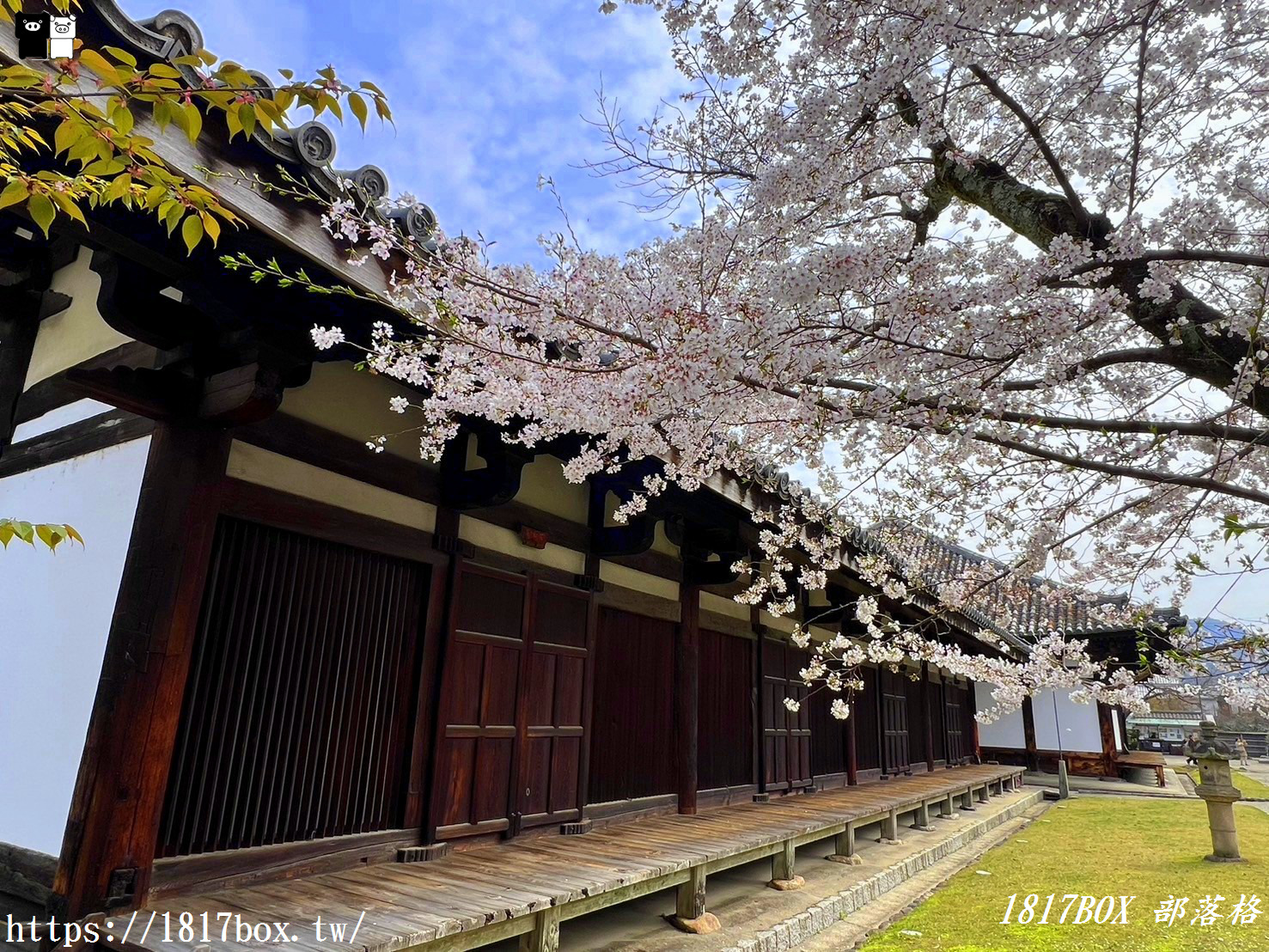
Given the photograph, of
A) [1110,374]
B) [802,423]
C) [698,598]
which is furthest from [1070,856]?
[802,423]

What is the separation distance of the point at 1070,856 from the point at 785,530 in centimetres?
622

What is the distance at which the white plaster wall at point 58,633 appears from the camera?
3285 millimetres

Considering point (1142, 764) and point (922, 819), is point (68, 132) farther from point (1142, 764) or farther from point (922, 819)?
point (1142, 764)

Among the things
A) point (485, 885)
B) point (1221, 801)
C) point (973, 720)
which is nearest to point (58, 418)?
point (485, 885)

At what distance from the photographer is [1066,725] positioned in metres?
19.4

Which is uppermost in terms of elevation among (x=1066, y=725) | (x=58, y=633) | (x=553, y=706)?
(x=58, y=633)

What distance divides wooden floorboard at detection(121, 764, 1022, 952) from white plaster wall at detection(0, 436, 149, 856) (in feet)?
2.63

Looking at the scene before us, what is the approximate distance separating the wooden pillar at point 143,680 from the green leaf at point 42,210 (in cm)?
178

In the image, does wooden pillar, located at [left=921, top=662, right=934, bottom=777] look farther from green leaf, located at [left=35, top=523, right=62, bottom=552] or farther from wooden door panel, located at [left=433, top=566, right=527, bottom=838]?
green leaf, located at [left=35, top=523, right=62, bottom=552]

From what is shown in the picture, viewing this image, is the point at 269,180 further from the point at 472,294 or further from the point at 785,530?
the point at 785,530

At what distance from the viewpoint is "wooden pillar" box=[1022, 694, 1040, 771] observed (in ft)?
64.3

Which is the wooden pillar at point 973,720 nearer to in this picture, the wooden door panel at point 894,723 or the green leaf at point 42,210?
the wooden door panel at point 894,723

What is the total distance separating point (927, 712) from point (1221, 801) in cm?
573

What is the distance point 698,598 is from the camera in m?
7.10
